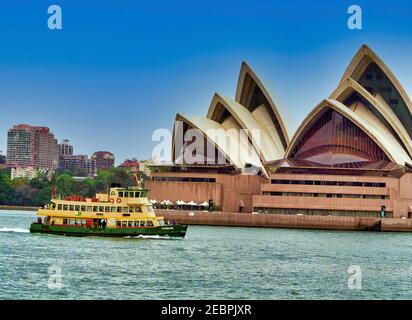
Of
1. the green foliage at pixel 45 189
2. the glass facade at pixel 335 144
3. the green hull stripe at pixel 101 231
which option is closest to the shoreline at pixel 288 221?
the glass facade at pixel 335 144

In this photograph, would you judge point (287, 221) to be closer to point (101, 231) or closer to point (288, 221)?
point (288, 221)

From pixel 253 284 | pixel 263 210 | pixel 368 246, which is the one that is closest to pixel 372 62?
pixel 263 210

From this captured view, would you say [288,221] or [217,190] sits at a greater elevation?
[217,190]

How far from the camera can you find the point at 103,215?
55.9 metres

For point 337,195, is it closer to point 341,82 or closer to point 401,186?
point 401,186

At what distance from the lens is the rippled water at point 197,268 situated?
34.2m

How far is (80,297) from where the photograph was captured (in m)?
32.2

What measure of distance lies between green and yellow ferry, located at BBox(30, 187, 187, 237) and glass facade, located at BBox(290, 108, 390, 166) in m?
38.1

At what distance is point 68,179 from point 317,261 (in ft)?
355

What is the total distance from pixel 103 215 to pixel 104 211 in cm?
25

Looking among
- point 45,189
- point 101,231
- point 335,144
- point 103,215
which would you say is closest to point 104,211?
point 103,215

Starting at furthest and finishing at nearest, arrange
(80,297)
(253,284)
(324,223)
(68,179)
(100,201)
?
(68,179) < (324,223) < (100,201) < (253,284) < (80,297)

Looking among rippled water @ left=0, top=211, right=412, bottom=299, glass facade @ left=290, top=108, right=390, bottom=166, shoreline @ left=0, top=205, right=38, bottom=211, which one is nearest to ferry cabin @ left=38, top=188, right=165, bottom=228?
rippled water @ left=0, top=211, right=412, bottom=299

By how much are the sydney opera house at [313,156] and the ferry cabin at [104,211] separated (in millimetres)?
32546
